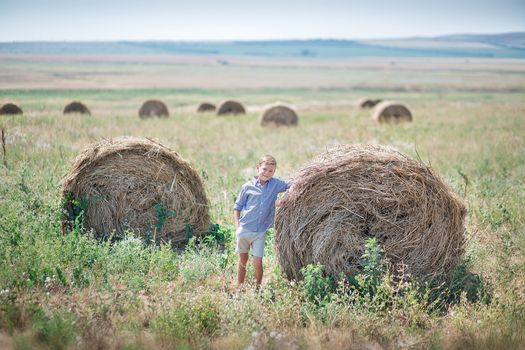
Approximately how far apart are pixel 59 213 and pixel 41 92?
12153 millimetres

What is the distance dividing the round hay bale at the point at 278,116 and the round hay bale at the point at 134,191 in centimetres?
1633

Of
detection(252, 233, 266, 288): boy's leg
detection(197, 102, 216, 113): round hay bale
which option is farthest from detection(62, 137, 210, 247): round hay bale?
detection(197, 102, 216, 113): round hay bale

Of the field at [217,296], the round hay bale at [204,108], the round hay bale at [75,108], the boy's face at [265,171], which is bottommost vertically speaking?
the field at [217,296]

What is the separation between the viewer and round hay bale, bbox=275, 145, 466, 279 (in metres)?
6.17

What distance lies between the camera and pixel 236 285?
6.34 m

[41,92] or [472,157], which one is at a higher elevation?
[41,92]

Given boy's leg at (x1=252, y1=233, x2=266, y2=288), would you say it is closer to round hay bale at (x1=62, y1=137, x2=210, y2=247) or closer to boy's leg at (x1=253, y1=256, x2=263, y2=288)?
boy's leg at (x1=253, y1=256, x2=263, y2=288)

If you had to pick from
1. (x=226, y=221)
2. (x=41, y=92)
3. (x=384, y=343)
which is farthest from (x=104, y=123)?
(x=384, y=343)

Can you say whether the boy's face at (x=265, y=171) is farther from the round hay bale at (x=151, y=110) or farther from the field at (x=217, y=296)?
the round hay bale at (x=151, y=110)

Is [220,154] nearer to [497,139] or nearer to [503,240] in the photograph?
[503,240]

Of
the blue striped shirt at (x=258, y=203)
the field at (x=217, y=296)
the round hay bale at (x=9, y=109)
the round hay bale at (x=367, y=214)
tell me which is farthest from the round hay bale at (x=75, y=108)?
the round hay bale at (x=367, y=214)

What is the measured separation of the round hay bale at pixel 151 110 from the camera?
26.4 metres

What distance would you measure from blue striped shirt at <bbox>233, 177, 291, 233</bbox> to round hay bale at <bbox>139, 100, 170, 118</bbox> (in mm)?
20893

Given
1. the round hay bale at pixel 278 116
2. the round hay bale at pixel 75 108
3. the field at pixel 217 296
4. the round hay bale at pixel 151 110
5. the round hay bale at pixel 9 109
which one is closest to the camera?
the field at pixel 217 296
